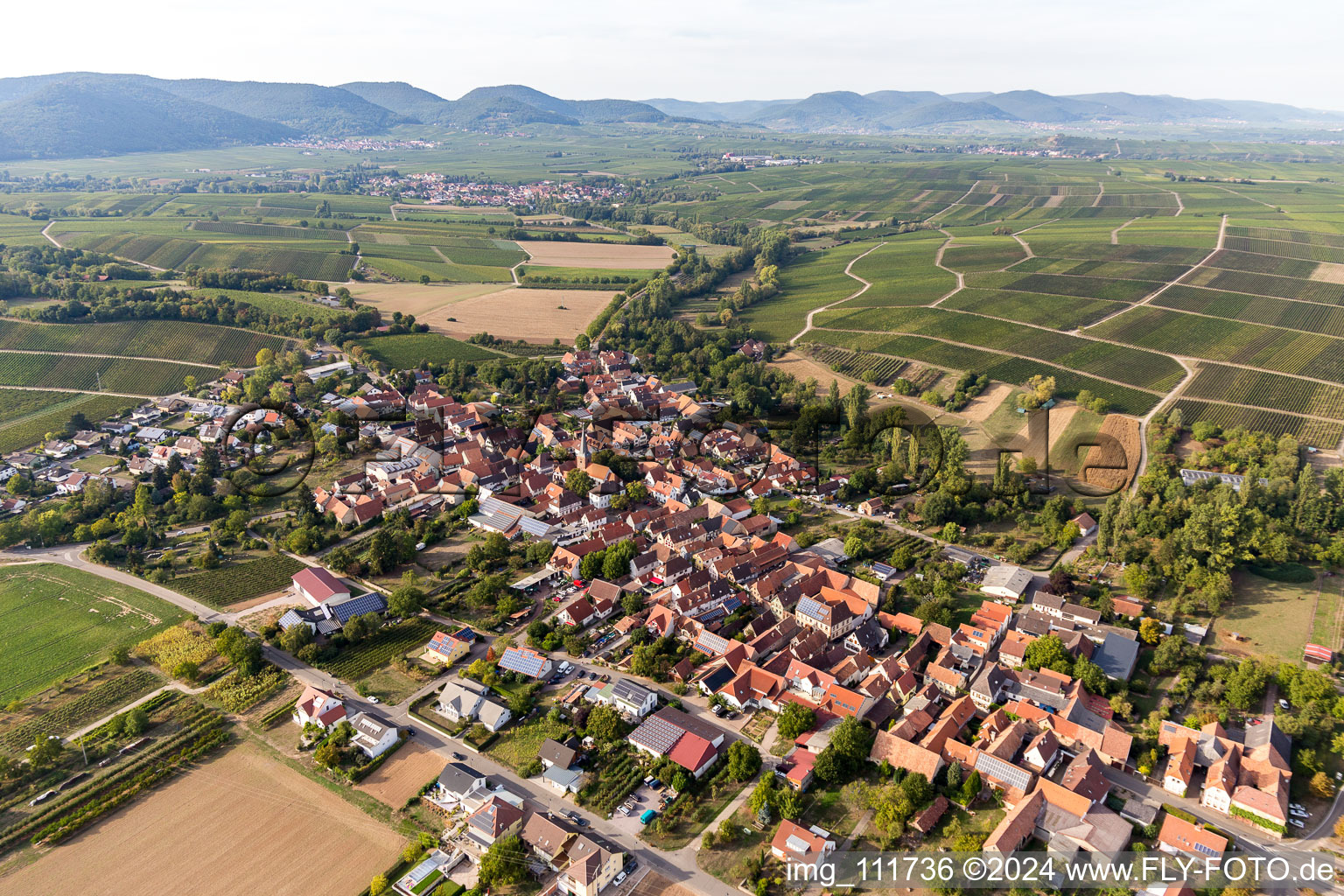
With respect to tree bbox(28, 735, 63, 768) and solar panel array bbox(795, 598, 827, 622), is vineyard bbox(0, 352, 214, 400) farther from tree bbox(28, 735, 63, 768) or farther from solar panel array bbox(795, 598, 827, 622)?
solar panel array bbox(795, 598, 827, 622)

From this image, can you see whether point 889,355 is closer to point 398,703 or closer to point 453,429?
point 453,429

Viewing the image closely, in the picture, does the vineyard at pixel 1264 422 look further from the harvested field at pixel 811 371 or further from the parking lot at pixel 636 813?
the parking lot at pixel 636 813

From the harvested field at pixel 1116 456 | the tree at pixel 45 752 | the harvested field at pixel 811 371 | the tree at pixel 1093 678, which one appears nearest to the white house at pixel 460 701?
the tree at pixel 45 752

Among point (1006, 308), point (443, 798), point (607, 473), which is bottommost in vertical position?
point (443, 798)

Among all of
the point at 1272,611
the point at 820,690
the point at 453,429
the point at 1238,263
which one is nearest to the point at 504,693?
the point at 820,690

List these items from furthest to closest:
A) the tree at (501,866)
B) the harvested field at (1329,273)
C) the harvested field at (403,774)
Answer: the harvested field at (1329,273), the harvested field at (403,774), the tree at (501,866)
